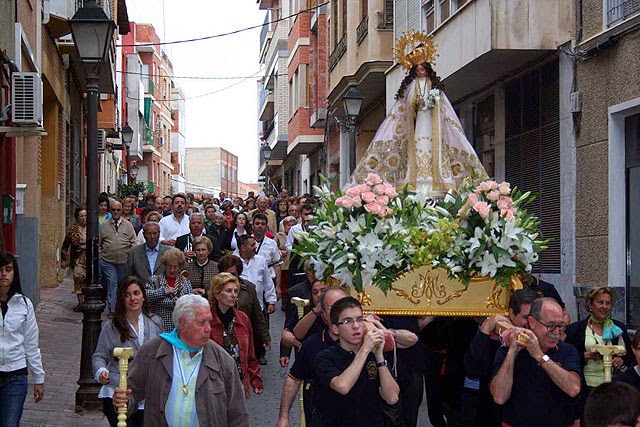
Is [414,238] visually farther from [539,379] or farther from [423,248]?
[539,379]

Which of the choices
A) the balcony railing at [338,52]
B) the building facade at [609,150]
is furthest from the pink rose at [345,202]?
the balcony railing at [338,52]

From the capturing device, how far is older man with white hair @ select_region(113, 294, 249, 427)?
5945 millimetres

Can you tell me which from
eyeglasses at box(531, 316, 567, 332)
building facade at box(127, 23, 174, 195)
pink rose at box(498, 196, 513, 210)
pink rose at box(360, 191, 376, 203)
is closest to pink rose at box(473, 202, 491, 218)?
pink rose at box(498, 196, 513, 210)

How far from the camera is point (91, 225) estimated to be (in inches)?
412

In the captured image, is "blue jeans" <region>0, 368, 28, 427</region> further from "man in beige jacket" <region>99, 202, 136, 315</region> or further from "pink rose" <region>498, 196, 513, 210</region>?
"man in beige jacket" <region>99, 202, 136, 315</region>

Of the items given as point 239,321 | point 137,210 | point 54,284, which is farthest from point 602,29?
point 137,210

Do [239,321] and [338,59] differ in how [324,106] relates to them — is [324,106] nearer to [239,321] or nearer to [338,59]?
[338,59]

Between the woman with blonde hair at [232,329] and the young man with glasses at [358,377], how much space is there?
280 centimetres

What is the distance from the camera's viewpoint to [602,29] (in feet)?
44.5

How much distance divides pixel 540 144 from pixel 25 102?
7.55m

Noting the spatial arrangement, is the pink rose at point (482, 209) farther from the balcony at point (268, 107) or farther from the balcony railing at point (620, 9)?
the balcony at point (268, 107)

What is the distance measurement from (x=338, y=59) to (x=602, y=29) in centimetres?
1385

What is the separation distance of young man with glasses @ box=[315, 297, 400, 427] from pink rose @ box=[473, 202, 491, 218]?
180cm

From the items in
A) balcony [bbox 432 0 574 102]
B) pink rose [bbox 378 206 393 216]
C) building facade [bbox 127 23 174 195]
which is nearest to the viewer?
pink rose [bbox 378 206 393 216]
